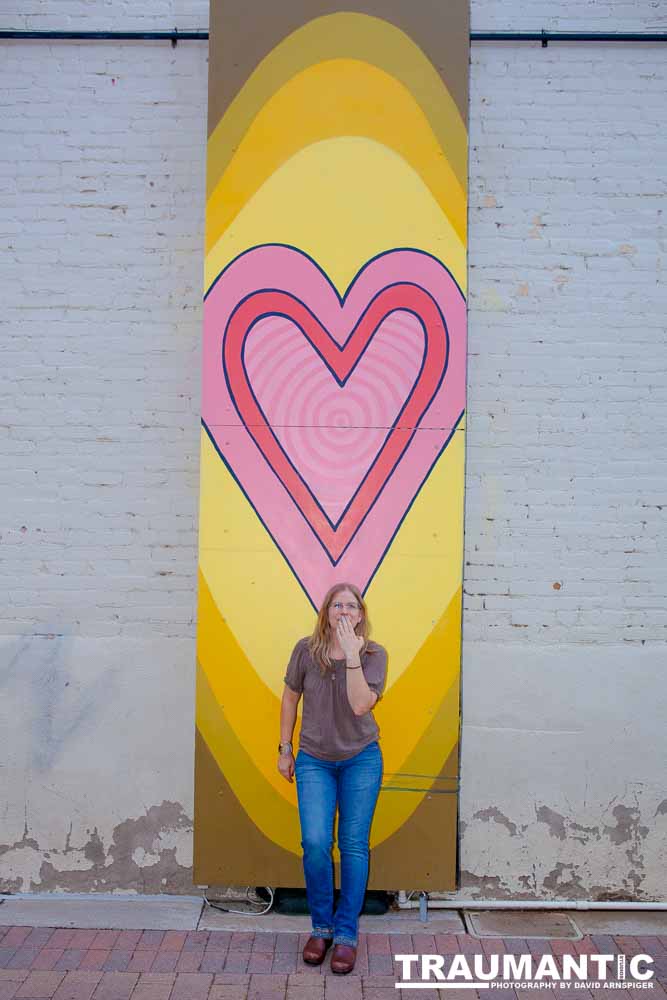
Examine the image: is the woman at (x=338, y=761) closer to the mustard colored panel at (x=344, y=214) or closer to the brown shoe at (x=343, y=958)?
the brown shoe at (x=343, y=958)

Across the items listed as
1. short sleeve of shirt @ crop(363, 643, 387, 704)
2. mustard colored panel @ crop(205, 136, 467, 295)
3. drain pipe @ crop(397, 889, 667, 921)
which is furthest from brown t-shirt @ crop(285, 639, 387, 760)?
mustard colored panel @ crop(205, 136, 467, 295)

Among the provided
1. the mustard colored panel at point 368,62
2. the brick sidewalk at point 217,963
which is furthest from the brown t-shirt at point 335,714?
the mustard colored panel at point 368,62

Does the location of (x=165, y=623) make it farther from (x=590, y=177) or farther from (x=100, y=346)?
(x=590, y=177)

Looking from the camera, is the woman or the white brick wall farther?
the white brick wall

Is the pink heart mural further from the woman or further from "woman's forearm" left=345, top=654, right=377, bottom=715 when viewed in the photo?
"woman's forearm" left=345, top=654, right=377, bottom=715

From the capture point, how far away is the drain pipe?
4871mm

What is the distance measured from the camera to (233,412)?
485 centimetres

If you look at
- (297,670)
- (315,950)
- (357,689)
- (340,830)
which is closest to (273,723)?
(297,670)

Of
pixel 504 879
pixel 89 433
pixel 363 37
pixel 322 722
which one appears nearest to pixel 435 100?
pixel 363 37

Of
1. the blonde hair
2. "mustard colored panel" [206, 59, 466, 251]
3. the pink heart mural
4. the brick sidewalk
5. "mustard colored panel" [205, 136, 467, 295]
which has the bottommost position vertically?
the brick sidewalk

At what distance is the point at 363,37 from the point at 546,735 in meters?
3.97

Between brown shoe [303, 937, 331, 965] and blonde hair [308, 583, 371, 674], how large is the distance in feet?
4.18

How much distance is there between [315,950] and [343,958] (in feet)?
0.50

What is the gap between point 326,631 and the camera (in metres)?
4.39
